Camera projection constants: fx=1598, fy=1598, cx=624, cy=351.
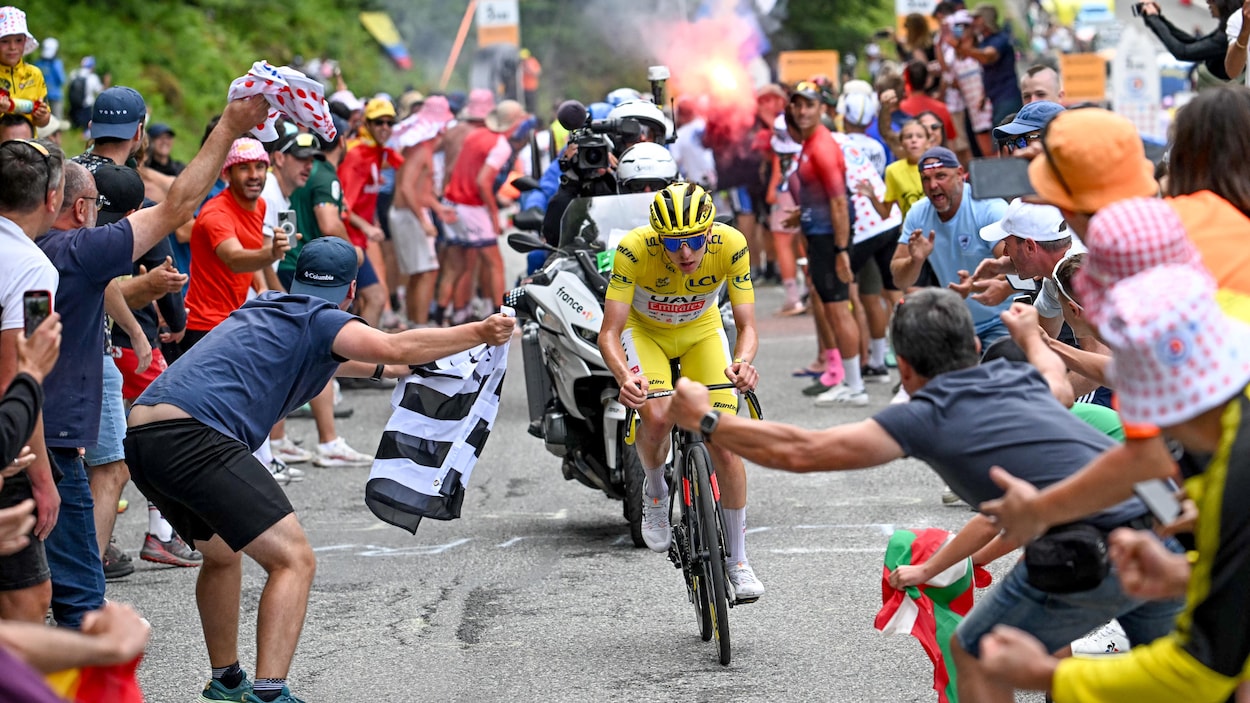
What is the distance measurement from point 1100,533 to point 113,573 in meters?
5.52

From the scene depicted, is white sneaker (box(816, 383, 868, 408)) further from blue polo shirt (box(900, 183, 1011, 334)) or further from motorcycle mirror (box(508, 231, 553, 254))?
motorcycle mirror (box(508, 231, 553, 254))

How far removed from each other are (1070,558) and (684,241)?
327 cm

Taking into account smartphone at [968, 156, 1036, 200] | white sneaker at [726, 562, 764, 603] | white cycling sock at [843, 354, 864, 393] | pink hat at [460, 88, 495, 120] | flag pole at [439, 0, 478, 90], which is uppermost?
smartphone at [968, 156, 1036, 200]

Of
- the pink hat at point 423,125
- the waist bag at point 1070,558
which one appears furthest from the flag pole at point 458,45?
the waist bag at point 1070,558

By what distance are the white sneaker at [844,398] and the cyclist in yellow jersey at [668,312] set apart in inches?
185

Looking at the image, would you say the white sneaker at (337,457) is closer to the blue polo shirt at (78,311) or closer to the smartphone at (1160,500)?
the blue polo shirt at (78,311)

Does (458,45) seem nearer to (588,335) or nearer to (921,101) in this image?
(921,101)

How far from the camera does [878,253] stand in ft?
39.8

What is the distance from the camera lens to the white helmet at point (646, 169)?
866cm

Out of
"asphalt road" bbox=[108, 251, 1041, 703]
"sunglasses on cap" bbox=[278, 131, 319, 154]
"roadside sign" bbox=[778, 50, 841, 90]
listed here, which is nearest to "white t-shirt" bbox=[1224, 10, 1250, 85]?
"asphalt road" bbox=[108, 251, 1041, 703]

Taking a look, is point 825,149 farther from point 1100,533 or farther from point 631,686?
point 1100,533

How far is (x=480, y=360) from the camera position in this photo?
6.43 metres

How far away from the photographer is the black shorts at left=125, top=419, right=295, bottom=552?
5305 millimetres

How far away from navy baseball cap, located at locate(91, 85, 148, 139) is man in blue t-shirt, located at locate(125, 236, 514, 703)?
2409 mm
